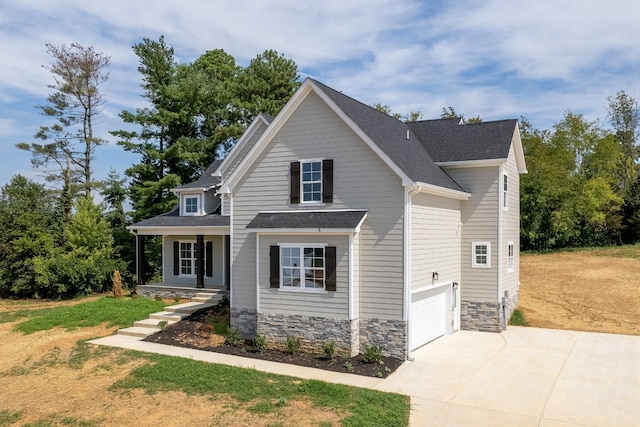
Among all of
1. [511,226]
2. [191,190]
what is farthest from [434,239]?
[191,190]

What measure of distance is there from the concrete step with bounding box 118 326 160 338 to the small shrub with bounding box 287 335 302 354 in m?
5.05

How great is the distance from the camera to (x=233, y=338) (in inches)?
558

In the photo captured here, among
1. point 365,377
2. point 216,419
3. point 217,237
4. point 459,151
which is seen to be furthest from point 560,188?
point 216,419

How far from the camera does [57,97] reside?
3095cm

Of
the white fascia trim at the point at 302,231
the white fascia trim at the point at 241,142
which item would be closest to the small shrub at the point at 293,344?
the white fascia trim at the point at 302,231

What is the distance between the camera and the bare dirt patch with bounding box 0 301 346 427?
8.88 metres

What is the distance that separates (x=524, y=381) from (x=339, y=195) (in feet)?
21.9

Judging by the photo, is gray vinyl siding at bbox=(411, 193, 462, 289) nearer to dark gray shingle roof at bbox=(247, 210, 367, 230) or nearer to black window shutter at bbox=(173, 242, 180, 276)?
dark gray shingle roof at bbox=(247, 210, 367, 230)

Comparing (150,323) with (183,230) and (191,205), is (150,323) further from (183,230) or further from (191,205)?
(191,205)

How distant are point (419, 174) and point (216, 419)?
27.6ft

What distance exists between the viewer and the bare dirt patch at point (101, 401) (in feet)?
29.1

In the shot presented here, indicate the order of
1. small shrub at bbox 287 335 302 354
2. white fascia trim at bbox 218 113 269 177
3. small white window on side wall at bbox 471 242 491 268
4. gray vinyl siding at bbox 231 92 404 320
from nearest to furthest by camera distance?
gray vinyl siding at bbox 231 92 404 320 → small shrub at bbox 287 335 302 354 → small white window on side wall at bbox 471 242 491 268 → white fascia trim at bbox 218 113 269 177

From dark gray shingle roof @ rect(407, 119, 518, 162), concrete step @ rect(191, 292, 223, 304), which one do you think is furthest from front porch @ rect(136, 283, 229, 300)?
dark gray shingle roof @ rect(407, 119, 518, 162)

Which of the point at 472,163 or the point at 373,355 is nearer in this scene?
the point at 373,355
